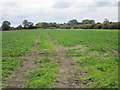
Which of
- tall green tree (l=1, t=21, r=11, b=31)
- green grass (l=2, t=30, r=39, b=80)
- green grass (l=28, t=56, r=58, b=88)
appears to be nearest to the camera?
green grass (l=28, t=56, r=58, b=88)

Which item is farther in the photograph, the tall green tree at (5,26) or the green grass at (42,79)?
the tall green tree at (5,26)

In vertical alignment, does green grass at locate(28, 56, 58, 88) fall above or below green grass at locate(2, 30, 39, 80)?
below

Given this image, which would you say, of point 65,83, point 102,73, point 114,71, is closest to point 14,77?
point 65,83

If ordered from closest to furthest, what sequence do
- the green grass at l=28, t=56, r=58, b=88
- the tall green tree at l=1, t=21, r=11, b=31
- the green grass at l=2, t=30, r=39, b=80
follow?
the green grass at l=28, t=56, r=58, b=88 → the green grass at l=2, t=30, r=39, b=80 → the tall green tree at l=1, t=21, r=11, b=31

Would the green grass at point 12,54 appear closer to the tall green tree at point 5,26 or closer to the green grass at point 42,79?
the green grass at point 42,79

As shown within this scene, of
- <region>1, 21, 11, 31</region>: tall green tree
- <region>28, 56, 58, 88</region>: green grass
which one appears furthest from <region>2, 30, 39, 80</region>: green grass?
<region>1, 21, 11, 31</region>: tall green tree

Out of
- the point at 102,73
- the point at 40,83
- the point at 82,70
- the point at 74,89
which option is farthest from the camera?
the point at 82,70

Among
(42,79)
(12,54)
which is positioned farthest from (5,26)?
(42,79)

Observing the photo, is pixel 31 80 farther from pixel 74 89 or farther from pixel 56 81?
pixel 74 89

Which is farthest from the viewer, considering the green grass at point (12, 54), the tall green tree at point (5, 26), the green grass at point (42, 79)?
the tall green tree at point (5, 26)

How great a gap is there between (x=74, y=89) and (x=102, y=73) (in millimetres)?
2824

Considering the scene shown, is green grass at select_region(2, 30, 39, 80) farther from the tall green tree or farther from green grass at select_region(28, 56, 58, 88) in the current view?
the tall green tree

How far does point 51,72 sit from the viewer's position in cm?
1019

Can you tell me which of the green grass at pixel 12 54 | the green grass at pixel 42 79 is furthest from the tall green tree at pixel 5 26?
the green grass at pixel 42 79
